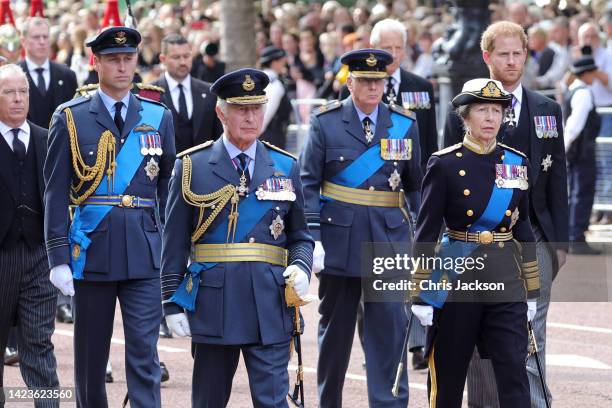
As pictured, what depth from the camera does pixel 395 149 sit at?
9.05 meters

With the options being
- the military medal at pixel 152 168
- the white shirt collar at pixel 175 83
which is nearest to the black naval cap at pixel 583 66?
the white shirt collar at pixel 175 83

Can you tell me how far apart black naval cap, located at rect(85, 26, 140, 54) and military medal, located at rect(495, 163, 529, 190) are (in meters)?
2.13

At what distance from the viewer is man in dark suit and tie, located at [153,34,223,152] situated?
1159 centimetres

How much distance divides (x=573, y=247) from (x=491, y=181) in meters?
8.95

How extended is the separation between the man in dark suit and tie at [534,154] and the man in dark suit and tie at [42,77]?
434 centimetres

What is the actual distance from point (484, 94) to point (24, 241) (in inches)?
116

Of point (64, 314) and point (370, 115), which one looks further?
point (64, 314)

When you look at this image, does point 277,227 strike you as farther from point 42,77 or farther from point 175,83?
point 42,77

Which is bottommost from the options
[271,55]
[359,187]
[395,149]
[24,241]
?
[24,241]

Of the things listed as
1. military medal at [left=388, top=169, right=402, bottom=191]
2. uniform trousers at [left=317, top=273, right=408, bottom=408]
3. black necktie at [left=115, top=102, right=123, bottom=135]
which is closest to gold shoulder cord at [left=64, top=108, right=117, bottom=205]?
black necktie at [left=115, top=102, right=123, bottom=135]

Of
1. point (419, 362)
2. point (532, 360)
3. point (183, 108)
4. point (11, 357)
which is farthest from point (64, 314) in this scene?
point (532, 360)

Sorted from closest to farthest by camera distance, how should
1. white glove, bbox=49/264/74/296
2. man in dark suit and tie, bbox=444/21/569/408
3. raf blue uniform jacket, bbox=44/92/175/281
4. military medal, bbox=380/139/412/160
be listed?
white glove, bbox=49/264/74/296 → raf blue uniform jacket, bbox=44/92/175/281 → man in dark suit and tie, bbox=444/21/569/408 → military medal, bbox=380/139/412/160

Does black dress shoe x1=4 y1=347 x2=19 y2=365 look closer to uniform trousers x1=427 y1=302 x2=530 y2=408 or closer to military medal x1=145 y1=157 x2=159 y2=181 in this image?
military medal x1=145 y1=157 x2=159 y2=181

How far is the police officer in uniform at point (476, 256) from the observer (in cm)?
767
